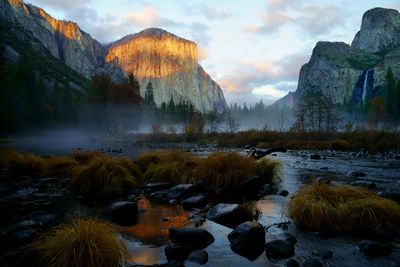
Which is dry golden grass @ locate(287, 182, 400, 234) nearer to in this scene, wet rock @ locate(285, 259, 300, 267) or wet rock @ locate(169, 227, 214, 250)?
wet rock @ locate(285, 259, 300, 267)

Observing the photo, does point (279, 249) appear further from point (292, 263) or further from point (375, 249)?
point (375, 249)

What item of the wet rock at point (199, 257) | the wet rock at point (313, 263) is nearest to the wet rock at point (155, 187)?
the wet rock at point (199, 257)

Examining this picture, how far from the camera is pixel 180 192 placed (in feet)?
33.2

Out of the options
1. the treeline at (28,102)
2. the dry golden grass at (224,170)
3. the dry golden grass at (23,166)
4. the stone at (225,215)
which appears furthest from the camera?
the treeline at (28,102)

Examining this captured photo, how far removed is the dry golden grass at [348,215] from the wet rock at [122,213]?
4.02 meters

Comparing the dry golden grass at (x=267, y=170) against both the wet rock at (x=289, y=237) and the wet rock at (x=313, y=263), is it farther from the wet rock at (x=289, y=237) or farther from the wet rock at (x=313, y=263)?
the wet rock at (x=313, y=263)

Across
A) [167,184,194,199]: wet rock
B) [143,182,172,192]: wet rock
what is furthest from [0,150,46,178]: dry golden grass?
[167,184,194,199]: wet rock

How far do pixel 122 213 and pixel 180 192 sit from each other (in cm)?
265

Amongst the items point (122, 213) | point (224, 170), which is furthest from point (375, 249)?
point (224, 170)

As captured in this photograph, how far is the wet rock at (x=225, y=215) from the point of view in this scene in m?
7.38

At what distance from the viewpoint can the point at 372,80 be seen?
18512 cm

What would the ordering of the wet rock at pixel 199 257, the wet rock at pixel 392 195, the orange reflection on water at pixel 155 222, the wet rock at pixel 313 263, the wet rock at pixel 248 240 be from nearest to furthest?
1. the wet rock at pixel 313 263
2. the wet rock at pixel 199 257
3. the wet rock at pixel 248 240
4. the orange reflection on water at pixel 155 222
5. the wet rock at pixel 392 195

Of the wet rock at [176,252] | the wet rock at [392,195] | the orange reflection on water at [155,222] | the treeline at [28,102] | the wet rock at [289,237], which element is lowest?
the orange reflection on water at [155,222]

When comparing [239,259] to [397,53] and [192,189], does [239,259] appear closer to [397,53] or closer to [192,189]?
[192,189]
